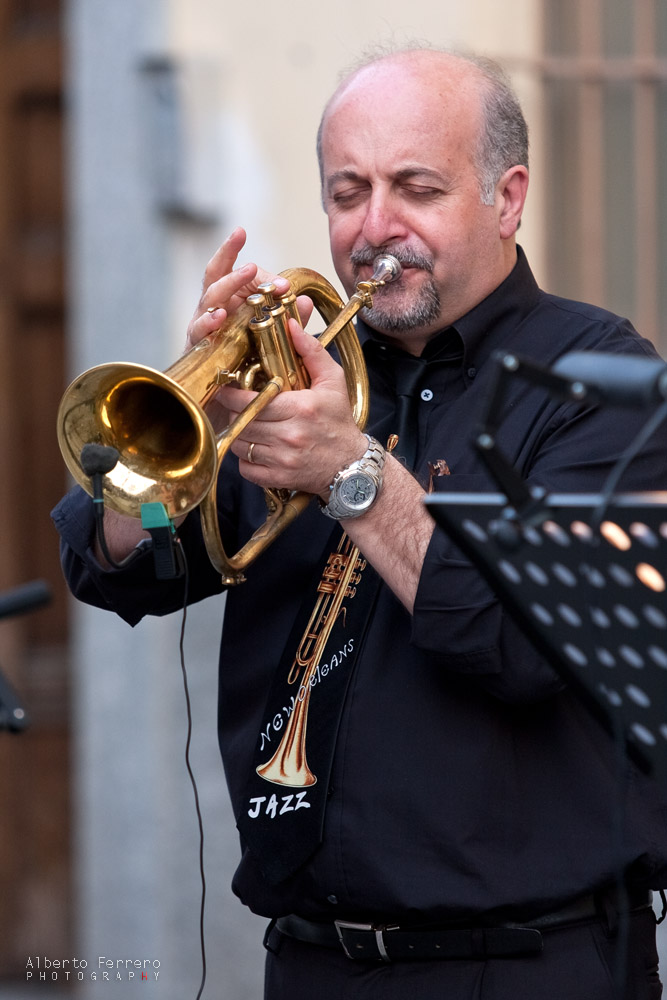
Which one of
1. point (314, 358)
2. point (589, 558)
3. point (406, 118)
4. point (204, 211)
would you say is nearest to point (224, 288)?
point (314, 358)

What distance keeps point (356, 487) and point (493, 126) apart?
2.77ft

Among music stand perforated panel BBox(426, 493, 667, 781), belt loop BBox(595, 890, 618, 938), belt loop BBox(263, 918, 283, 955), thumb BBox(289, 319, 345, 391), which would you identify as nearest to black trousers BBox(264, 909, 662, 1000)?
belt loop BBox(595, 890, 618, 938)

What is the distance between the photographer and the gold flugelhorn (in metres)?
2.21

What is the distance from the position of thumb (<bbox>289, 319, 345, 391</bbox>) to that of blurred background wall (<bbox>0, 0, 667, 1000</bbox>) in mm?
1935

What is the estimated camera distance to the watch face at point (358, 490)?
216cm

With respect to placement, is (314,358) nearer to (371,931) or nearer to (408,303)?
(408,303)

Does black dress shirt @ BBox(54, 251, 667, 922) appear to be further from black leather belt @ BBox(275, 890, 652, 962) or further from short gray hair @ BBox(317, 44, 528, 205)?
short gray hair @ BBox(317, 44, 528, 205)

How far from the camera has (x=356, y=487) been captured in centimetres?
216

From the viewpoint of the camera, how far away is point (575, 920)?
88.1 inches

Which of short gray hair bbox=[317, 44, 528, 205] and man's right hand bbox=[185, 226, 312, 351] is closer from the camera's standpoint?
man's right hand bbox=[185, 226, 312, 351]

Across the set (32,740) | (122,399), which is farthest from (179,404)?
(32,740)

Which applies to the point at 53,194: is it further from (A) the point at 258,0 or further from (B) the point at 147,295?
(A) the point at 258,0

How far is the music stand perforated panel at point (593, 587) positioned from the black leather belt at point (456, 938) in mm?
643

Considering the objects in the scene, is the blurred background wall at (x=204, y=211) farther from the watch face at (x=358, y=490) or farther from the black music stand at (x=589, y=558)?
the black music stand at (x=589, y=558)
